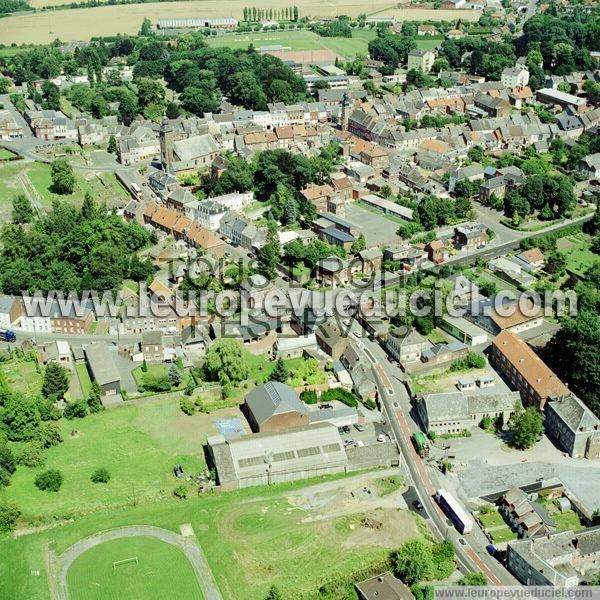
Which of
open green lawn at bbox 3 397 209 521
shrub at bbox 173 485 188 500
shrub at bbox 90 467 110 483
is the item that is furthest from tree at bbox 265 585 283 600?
shrub at bbox 90 467 110 483

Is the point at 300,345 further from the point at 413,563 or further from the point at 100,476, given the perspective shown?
the point at 413,563

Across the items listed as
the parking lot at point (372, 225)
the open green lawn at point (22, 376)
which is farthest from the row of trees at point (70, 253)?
the parking lot at point (372, 225)

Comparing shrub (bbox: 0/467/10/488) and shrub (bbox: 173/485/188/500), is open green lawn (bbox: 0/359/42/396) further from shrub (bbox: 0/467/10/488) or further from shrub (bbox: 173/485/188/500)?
shrub (bbox: 173/485/188/500)

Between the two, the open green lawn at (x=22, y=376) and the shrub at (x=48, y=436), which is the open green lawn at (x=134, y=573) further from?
the open green lawn at (x=22, y=376)

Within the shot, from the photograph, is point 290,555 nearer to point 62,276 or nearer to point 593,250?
point 62,276

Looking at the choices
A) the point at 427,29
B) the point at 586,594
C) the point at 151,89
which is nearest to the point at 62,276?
the point at 586,594
